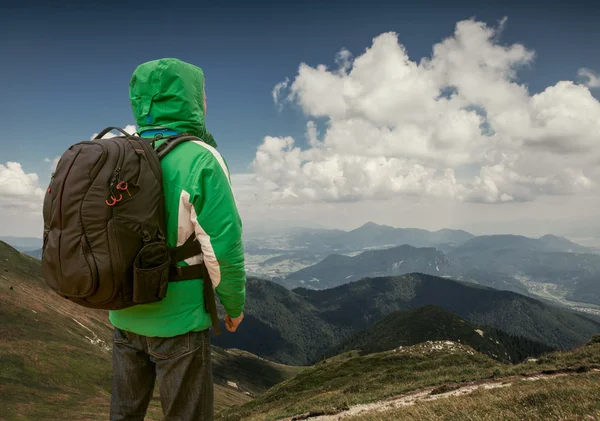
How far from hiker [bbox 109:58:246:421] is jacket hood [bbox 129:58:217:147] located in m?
0.01

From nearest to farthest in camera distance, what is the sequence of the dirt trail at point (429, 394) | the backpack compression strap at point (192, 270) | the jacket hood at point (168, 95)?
the backpack compression strap at point (192, 270)
the jacket hood at point (168, 95)
the dirt trail at point (429, 394)

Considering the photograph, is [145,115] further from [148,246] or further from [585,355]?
[585,355]

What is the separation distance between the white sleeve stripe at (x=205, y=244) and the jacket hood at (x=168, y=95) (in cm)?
115

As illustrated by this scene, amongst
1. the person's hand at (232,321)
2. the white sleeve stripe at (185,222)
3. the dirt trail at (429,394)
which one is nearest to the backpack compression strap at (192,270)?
the white sleeve stripe at (185,222)

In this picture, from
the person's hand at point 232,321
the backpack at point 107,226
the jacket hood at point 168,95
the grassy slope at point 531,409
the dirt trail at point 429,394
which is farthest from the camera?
the dirt trail at point 429,394

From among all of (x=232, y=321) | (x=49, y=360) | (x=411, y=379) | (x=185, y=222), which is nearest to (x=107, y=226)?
(x=185, y=222)

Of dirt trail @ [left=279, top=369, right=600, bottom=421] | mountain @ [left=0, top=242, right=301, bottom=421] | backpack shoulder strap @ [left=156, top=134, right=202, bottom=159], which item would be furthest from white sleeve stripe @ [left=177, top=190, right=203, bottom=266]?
mountain @ [left=0, top=242, right=301, bottom=421]

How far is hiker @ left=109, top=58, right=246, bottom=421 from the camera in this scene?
400 centimetres

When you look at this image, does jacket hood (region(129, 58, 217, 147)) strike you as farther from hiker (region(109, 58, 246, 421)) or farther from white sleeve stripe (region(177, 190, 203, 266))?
white sleeve stripe (region(177, 190, 203, 266))

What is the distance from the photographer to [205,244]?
4.03 metres

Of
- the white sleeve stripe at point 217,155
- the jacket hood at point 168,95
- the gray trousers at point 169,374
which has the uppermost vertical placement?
the jacket hood at point 168,95

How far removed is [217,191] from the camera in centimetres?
398

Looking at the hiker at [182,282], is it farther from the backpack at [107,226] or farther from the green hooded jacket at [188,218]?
the backpack at [107,226]

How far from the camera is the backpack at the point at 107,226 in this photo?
3607mm
